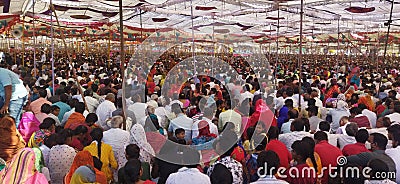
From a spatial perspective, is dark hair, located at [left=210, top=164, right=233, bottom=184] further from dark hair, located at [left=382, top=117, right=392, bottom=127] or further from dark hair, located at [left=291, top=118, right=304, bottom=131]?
dark hair, located at [left=382, top=117, right=392, bottom=127]

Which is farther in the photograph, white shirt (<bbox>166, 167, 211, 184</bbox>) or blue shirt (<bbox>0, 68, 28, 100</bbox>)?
blue shirt (<bbox>0, 68, 28, 100</bbox>)

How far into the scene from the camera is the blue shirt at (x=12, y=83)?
5824 millimetres

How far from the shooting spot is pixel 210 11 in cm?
1431

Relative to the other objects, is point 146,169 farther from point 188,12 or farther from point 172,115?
point 188,12

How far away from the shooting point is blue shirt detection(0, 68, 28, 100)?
5.82 metres

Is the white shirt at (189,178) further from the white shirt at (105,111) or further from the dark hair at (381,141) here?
the white shirt at (105,111)

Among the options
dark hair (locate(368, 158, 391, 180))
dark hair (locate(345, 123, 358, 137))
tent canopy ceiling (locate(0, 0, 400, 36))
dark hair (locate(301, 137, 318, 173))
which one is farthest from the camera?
tent canopy ceiling (locate(0, 0, 400, 36))

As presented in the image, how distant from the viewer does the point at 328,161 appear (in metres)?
4.41

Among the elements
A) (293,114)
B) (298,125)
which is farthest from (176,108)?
(298,125)

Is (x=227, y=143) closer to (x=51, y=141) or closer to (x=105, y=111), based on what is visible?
(x=51, y=141)

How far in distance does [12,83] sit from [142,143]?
8.11 ft

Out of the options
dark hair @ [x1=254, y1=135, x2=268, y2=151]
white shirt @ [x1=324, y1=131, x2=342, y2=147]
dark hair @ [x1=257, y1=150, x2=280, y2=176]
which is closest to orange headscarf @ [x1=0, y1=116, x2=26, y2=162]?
dark hair @ [x1=257, y1=150, x2=280, y2=176]

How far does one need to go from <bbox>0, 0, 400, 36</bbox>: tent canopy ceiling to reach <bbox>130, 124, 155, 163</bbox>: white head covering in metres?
5.60

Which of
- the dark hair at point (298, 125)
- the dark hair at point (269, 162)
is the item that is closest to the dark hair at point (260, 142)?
the dark hair at point (298, 125)
